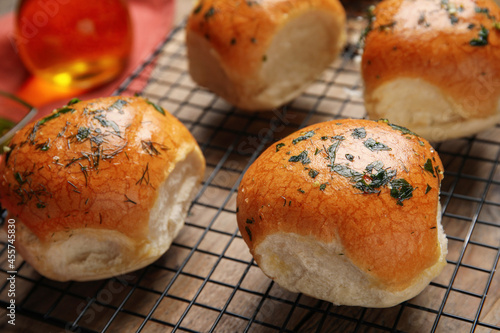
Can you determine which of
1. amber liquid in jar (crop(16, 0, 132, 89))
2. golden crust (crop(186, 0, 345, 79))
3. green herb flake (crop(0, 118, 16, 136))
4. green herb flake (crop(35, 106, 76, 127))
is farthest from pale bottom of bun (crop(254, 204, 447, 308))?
amber liquid in jar (crop(16, 0, 132, 89))

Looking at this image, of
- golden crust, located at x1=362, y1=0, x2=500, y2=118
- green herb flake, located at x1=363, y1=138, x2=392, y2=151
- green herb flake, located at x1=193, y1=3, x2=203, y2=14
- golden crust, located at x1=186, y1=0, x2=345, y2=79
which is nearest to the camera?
green herb flake, located at x1=363, y1=138, x2=392, y2=151

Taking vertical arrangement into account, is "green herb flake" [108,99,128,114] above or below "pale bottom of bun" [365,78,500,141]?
above

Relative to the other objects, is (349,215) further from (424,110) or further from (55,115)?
(55,115)

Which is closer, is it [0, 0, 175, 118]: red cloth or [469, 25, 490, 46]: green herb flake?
[469, 25, 490, 46]: green herb flake

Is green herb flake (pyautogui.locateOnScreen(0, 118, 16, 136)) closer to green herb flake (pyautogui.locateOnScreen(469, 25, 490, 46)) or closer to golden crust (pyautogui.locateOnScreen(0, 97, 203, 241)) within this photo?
golden crust (pyautogui.locateOnScreen(0, 97, 203, 241))

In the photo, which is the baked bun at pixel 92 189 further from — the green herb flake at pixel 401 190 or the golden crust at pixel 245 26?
the green herb flake at pixel 401 190

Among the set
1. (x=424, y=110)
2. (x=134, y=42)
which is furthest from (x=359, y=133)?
(x=134, y=42)

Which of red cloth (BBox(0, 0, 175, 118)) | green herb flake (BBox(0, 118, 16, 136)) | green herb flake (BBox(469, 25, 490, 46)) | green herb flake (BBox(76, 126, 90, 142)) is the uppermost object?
green herb flake (BBox(76, 126, 90, 142))
